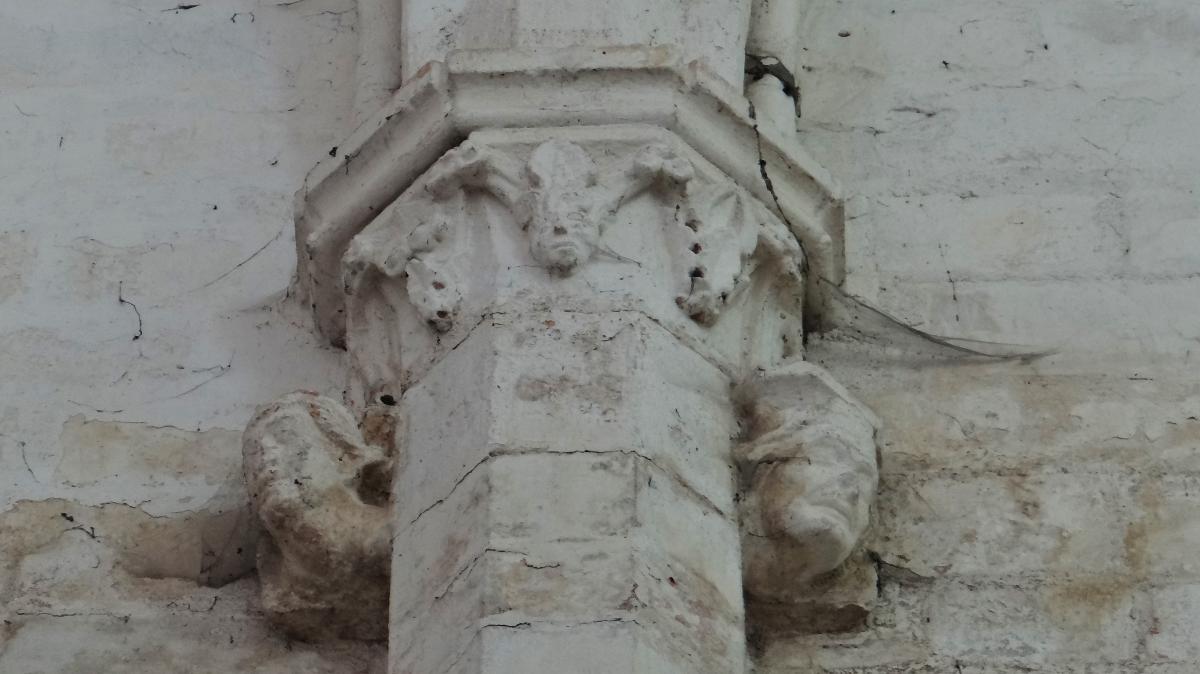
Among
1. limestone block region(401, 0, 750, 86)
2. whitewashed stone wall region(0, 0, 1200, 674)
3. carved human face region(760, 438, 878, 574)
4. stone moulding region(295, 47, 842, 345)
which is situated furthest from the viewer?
limestone block region(401, 0, 750, 86)

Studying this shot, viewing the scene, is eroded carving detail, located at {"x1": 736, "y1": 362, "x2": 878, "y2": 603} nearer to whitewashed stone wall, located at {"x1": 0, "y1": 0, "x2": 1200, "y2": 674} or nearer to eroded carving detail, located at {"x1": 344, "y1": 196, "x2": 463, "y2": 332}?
whitewashed stone wall, located at {"x1": 0, "y1": 0, "x2": 1200, "y2": 674}

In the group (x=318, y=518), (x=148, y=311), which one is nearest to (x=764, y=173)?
(x=318, y=518)

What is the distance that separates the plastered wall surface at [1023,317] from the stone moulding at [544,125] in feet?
0.73

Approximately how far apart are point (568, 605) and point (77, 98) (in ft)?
5.20

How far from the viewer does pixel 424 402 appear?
11.4ft

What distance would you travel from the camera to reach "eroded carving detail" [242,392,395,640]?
11.2 feet

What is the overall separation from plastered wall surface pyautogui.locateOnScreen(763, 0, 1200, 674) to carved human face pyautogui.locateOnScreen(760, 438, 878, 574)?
123mm

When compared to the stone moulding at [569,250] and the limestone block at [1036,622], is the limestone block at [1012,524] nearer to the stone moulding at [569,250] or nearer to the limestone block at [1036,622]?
the limestone block at [1036,622]

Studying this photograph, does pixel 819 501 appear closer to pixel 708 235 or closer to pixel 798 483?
pixel 798 483

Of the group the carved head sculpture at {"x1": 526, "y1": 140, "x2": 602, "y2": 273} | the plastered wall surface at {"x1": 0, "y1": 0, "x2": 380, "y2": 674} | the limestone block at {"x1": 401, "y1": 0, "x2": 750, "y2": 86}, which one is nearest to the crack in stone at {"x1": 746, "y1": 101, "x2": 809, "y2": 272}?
the limestone block at {"x1": 401, "y1": 0, "x2": 750, "y2": 86}

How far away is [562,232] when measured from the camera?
347cm

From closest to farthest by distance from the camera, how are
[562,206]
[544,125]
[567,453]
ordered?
[567,453] → [562,206] → [544,125]

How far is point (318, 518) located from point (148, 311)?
2.30ft

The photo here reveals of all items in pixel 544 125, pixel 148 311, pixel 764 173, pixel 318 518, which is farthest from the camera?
pixel 148 311
